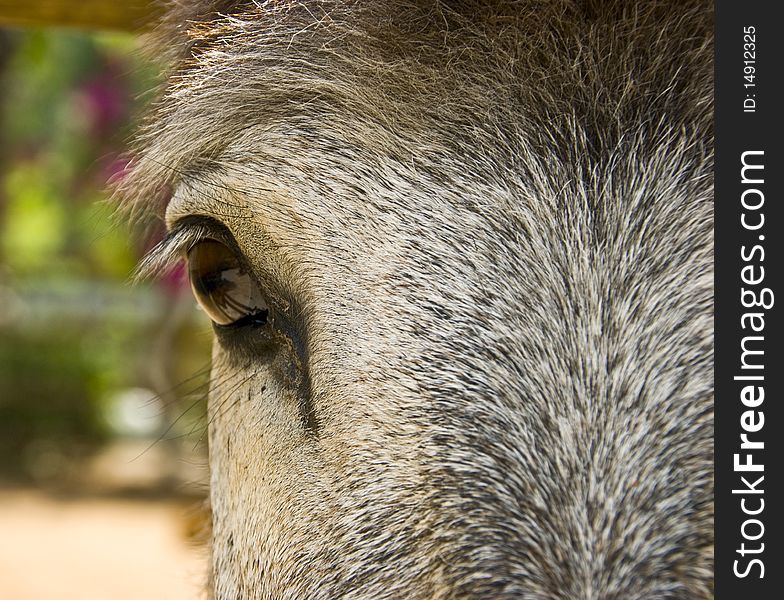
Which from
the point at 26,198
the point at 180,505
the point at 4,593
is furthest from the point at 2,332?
the point at 26,198

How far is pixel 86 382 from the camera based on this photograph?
51.9 ft

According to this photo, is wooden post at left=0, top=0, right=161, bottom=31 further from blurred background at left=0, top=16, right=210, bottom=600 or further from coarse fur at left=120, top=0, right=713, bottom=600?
coarse fur at left=120, top=0, right=713, bottom=600

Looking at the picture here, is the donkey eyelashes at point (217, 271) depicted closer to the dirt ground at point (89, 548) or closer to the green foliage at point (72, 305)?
the dirt ground at point (89, 548)

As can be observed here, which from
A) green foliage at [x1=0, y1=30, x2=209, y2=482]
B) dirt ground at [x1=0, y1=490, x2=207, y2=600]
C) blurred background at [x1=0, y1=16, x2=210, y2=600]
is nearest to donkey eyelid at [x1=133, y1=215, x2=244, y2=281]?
blurred background at [x1=0, y1=16, x2=210, y2=600]

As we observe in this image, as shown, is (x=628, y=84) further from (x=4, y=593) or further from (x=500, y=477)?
(x=4, y=593)

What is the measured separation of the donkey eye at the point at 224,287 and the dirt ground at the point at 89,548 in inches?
229

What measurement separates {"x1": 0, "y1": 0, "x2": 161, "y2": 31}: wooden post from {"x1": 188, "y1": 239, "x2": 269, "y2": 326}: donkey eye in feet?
5.21

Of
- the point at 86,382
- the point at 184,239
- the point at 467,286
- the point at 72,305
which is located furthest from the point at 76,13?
the point at 72,305

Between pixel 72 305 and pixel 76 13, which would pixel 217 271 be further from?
pixel 72 305

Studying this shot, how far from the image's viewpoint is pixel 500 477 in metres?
1.58

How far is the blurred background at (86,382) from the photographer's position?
376 inches

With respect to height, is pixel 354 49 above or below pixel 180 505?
below

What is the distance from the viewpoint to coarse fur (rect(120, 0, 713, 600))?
5.03 ft
